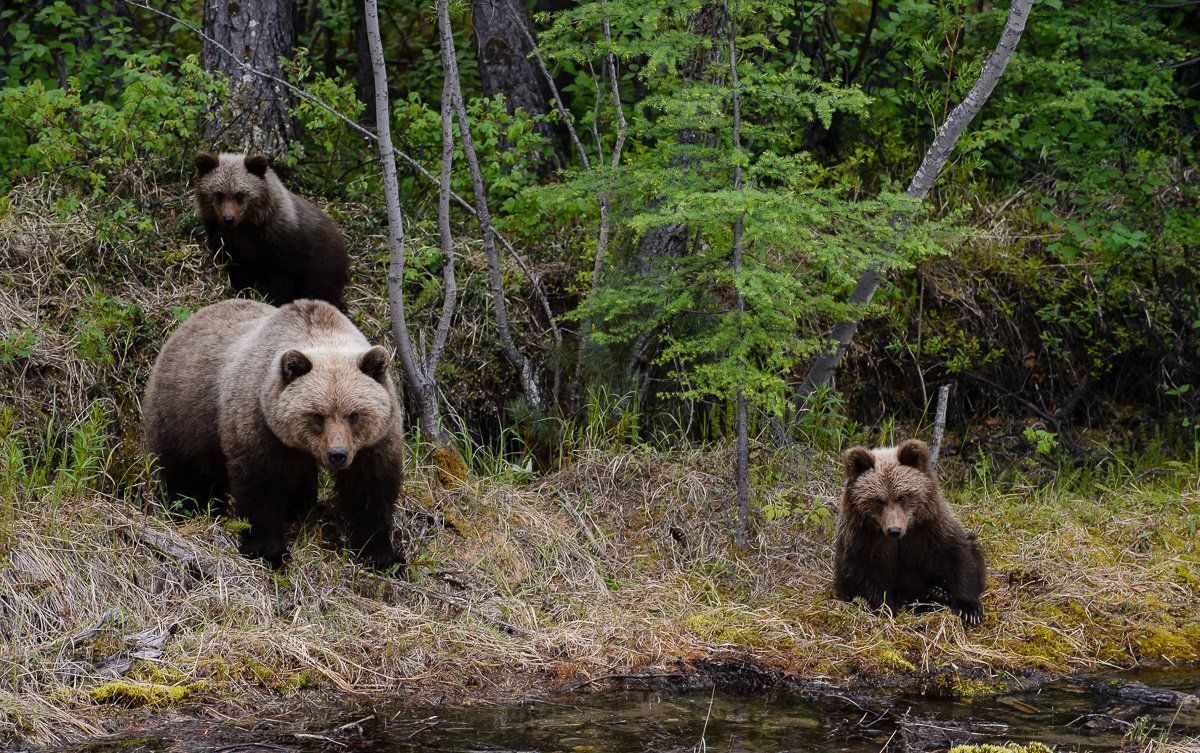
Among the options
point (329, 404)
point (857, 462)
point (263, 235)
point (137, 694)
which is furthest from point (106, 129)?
point (857, 462)

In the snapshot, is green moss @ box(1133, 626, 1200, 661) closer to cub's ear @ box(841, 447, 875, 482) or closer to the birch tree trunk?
cub's ear @ box(841, 447, 875, 482)

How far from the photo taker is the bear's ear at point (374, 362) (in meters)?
5.82

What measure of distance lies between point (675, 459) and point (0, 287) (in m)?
4.56

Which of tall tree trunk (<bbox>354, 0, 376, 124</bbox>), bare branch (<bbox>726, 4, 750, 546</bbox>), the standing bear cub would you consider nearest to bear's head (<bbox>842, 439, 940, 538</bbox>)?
bare branch (<bbox>726, 4, 750, 546</bbox>)

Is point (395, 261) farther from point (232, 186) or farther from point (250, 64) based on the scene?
point (250, 64)

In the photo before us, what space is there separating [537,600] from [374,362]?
61.3 inches

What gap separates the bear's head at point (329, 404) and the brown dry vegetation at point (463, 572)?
2.57ft

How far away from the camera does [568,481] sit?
7617 millimetres

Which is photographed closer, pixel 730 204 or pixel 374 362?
pixel 374 362

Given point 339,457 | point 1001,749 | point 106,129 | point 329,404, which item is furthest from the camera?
point 106,129

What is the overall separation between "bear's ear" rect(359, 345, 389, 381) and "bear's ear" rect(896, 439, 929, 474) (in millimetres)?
2662

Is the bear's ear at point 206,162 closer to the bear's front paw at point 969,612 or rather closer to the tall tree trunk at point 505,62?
the tall tree trunk at point 505,62

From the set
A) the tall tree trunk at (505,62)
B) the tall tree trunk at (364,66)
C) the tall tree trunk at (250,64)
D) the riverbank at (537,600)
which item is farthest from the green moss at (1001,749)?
the tall tree trunk at (364,66)

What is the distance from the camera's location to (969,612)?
619cm
